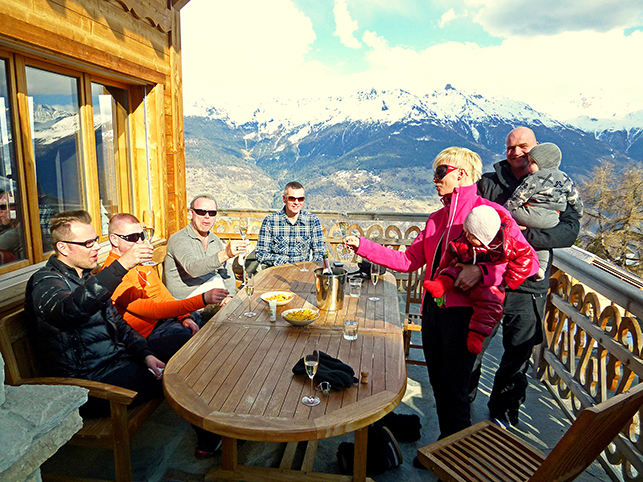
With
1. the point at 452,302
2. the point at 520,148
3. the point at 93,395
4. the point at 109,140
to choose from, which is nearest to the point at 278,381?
the point at 93,395

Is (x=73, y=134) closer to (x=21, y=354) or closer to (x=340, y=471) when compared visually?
(x=21, y=354)

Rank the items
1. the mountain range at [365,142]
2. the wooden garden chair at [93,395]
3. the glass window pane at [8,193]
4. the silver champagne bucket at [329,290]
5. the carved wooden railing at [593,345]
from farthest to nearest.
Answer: the mountain range at [365,142]
the glass window pane at [8,193]
the silver champagne bucket at [329,290]
the carved wooden railing at [593,345]
the wooden garden chair at [93,395]

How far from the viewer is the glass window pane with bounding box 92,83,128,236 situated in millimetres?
4016

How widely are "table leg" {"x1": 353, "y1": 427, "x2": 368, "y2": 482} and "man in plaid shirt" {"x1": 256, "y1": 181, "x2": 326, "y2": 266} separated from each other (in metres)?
2.36

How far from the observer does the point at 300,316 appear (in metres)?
2.30

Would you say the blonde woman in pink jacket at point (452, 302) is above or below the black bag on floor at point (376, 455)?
above

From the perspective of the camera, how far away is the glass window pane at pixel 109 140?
4.02 m

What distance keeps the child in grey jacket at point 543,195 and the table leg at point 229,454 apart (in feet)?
6.53

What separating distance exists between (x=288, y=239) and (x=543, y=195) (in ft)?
8.33

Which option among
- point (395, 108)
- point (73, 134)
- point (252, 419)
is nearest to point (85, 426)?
point (252, 419)

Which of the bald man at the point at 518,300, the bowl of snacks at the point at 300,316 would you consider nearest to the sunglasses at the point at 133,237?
the bowl of snacks at the point at 300,316

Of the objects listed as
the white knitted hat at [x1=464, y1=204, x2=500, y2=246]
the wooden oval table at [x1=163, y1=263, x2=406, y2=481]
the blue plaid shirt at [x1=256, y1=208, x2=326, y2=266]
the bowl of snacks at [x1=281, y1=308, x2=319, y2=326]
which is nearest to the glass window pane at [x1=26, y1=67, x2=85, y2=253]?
the blue plaid shirt at [x1=256, y1=208, x2=326, y2=266]

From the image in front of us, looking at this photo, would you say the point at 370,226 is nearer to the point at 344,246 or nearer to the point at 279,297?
the point at 344,246

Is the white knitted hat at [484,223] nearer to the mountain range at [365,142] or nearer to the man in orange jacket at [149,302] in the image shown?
the man in orange jacket at [149,302]
